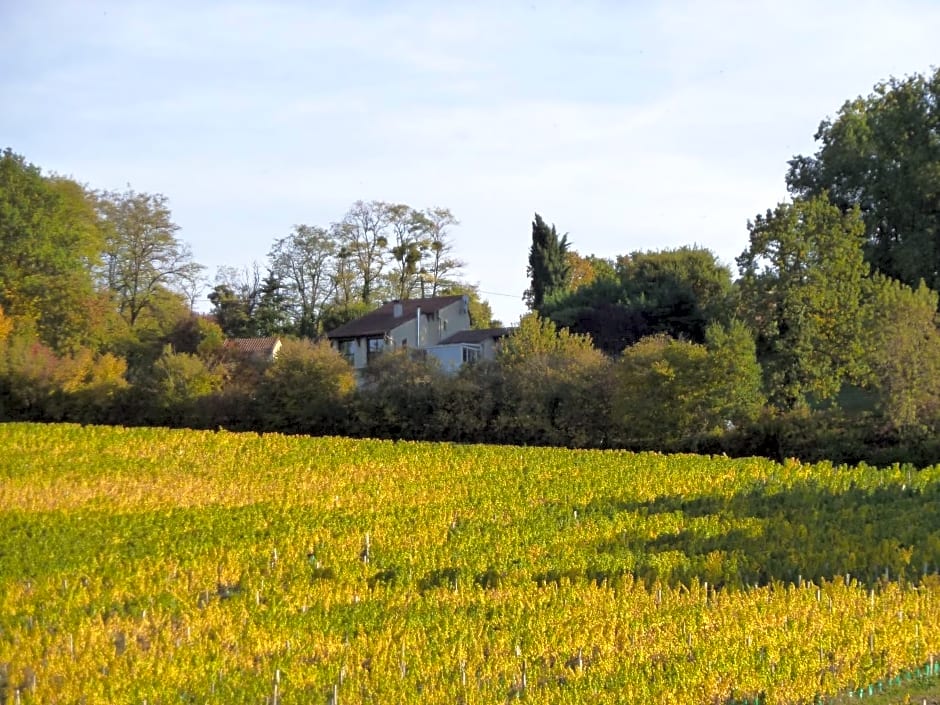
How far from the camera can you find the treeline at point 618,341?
40.6 meters

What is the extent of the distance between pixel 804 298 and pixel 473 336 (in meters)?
28.8

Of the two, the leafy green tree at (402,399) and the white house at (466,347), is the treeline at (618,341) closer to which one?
the leafy green tree at (402,399)

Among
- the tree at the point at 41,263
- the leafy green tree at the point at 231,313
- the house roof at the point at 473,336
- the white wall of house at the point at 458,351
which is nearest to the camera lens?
the tree at the point at 41,263

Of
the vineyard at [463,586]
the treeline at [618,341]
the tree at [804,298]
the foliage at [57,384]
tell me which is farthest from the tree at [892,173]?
the foliage at [57,384]

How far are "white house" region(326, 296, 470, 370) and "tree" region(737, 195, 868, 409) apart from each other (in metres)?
28.6

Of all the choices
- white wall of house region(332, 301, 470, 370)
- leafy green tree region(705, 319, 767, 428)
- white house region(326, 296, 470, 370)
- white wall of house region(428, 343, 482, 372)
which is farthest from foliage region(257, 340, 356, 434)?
leafy green tree region(705, 319, 767, 428)

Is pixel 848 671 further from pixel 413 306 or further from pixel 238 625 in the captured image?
pixel 413 306

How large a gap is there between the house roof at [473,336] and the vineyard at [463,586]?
38330 millimetres

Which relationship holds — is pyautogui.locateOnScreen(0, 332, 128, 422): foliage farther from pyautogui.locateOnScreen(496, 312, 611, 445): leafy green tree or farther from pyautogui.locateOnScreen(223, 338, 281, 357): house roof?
pyautogui.locateOnScreen(496, 312, 611, 445): leafy green tree

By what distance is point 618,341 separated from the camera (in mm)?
56531

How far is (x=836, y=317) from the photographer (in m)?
43.2

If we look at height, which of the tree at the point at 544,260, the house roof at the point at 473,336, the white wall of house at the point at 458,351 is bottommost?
the white wall of house at the point at 458,351

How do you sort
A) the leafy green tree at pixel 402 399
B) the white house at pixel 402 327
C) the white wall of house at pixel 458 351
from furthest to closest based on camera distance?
1. the white house at pixel 402 327
2. the white wall of house at pixel 458 351
3. the leafy green tree at pixel 402 399

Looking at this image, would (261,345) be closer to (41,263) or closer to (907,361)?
(41,263)
